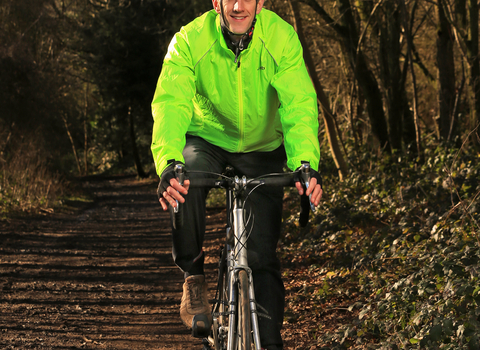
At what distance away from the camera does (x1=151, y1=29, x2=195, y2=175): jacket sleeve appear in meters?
2.82

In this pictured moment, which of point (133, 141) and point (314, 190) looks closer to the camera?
point (314, 190)

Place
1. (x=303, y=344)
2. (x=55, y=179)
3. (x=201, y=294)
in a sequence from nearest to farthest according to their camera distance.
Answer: (x=201, y=294) < (x=303, y=344) < (x=55, y=179)

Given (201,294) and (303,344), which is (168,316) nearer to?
(303,344)

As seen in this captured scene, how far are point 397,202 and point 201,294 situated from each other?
5002mm

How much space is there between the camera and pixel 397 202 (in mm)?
7648

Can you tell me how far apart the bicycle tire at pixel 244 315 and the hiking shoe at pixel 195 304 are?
0.48 m

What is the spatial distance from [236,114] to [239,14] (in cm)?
52

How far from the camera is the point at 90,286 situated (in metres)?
6.77

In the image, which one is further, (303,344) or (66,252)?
(66,252)

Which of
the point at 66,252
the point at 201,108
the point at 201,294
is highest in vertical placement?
the point at 201,108

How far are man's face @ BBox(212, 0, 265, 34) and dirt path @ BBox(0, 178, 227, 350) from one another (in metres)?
2.71

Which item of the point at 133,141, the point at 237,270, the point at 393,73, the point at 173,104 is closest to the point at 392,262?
the point at 237,270

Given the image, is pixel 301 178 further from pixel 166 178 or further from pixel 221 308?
pixel 221 308

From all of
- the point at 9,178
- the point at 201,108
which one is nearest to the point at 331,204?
Answer: the point at 201,108
